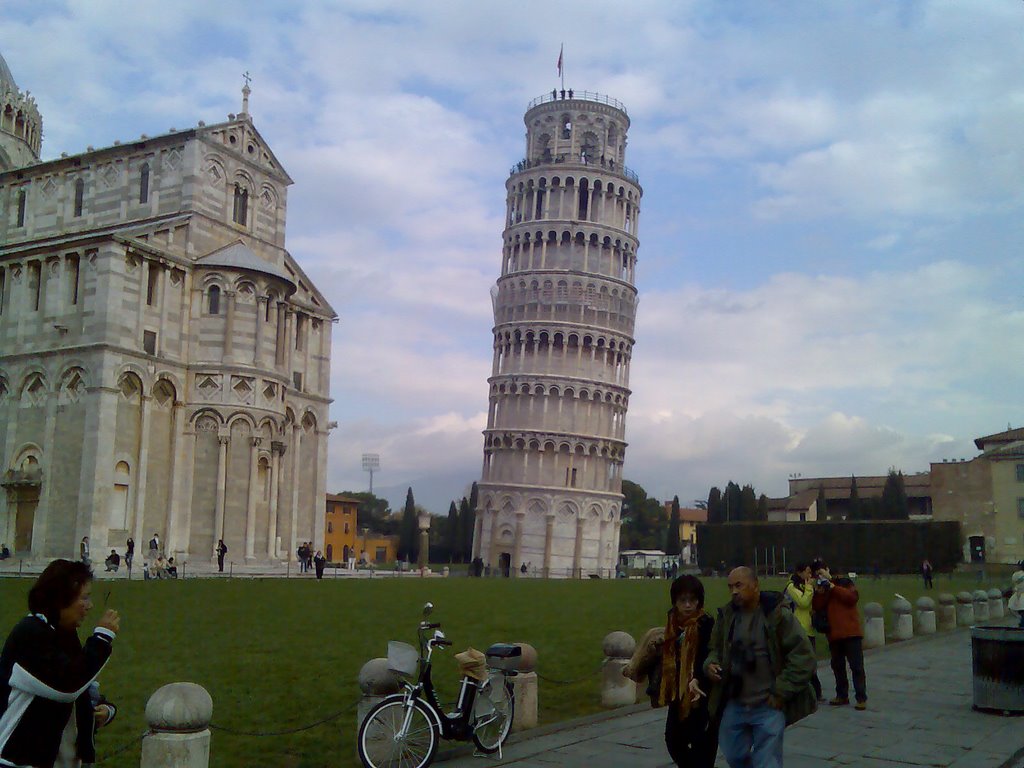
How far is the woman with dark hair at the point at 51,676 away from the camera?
4.52m

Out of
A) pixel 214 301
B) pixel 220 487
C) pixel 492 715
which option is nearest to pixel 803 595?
pixel 492 715

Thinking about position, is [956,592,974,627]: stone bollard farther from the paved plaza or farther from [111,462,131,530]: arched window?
[111,462,131,530]: arched window

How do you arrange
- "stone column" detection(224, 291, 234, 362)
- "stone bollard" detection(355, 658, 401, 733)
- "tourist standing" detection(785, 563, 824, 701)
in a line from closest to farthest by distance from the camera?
"stone bollard" detection(355, 658, 401, 733) < "tourist standing" detection(785, 563, 824, 701) < "stone column" detection(224, 291, 234, 362)

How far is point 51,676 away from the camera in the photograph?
179 inches

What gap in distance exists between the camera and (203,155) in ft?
134

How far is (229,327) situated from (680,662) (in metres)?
35.4

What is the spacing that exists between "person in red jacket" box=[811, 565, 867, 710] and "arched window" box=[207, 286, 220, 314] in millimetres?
32384

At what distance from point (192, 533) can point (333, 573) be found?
7253 mm

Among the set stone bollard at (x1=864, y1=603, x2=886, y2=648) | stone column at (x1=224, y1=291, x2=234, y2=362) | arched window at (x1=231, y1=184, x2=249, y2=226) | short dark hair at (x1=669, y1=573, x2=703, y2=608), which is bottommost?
stone bollard at (x1=864, y1=603, x2=886, y2=648)

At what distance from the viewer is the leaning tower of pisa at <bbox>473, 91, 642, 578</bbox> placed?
2800 inches

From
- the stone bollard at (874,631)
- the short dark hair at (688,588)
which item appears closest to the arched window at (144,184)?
the stone bollard at (874,631)

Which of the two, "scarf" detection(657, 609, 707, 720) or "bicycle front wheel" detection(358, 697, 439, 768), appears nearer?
"scarf" detection(657, 609, 707, 720)

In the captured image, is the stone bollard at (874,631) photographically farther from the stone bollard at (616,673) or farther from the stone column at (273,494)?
the stone column at (273,494)

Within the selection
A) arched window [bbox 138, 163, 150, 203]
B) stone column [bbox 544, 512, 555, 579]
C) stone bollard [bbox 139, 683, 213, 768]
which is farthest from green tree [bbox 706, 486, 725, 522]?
stone bollard [bbox 139, 683, 213, 768]
